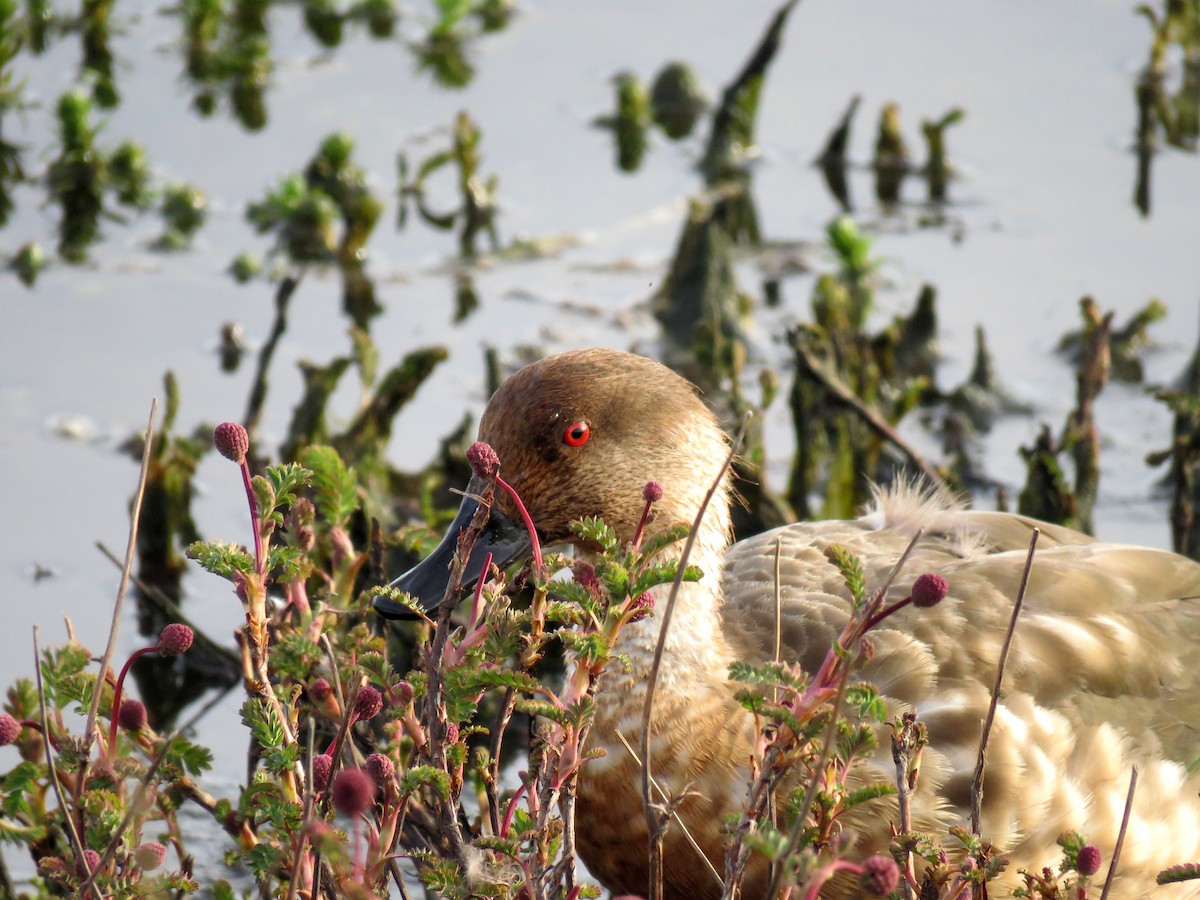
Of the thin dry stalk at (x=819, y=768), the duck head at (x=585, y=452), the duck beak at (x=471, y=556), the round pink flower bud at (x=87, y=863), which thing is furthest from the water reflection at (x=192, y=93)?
the thin dry stalk at (x=819, y=768)

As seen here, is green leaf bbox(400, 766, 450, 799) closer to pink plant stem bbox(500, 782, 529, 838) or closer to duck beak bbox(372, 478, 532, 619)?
pink plant stem bbox(500, 782, 529, 838)

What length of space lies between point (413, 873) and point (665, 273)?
3.69m

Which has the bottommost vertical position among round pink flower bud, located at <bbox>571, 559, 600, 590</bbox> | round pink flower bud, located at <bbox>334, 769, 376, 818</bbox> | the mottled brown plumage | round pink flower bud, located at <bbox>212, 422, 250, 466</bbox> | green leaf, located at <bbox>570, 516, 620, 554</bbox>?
the mottled brown plumage

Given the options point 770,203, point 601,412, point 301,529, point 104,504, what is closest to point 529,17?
point 770,203

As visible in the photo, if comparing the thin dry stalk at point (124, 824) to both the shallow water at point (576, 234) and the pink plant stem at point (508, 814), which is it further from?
the shallow water at point (576, 234)

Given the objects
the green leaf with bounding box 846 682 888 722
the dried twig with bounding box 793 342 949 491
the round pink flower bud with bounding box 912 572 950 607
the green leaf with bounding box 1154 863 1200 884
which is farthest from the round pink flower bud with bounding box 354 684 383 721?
the dried twig with bounding box 793 342 949 491

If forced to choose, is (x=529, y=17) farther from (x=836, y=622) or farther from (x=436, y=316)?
(x=836, y=622)

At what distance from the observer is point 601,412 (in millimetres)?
3977

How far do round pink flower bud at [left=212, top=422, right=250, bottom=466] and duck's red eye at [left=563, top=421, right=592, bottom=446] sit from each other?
135 cm

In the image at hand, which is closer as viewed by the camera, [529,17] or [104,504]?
[104,504]

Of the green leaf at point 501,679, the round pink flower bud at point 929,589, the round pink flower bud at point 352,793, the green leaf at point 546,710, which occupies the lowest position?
the green leaf at point 546,710

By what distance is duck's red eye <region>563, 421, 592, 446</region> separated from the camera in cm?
390

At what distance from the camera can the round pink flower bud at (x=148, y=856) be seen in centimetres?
272

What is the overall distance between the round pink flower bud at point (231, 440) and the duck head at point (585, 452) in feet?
3.67
